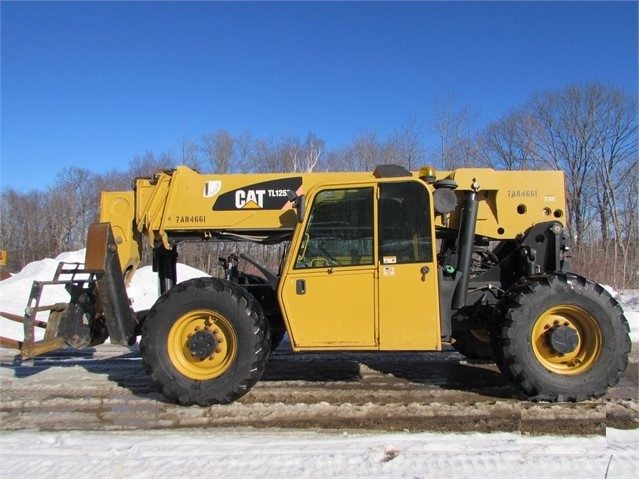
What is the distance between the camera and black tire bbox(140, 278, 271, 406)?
502 cm

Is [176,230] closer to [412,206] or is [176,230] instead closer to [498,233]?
[412,206]

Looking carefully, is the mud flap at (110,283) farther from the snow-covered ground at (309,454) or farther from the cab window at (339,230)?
the cab window at (339,230)

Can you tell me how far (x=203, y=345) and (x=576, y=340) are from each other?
3687 millimetres

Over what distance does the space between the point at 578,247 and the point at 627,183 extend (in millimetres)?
10860

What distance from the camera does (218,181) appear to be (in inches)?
229

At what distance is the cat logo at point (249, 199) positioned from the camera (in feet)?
18.9

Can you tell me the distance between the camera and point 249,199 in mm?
5762

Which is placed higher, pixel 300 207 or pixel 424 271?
pixel 300 207

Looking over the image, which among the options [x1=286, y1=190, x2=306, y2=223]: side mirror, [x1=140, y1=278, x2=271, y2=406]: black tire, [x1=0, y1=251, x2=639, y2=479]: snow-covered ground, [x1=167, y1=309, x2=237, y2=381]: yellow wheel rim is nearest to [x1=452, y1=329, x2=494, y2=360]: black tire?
[x1=0, y1=251, x2=639, y2=479]: snow-covered ground

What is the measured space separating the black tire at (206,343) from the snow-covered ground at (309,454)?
62cm

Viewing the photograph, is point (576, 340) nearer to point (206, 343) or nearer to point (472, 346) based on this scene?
point (472, 346)

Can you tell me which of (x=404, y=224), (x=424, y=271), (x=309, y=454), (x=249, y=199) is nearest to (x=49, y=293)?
(x=249, y=199)

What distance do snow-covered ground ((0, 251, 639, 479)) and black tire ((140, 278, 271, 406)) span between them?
618mm

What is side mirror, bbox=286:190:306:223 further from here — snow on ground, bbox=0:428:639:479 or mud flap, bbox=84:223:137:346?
mud flap, bbox=84:223:137:346
